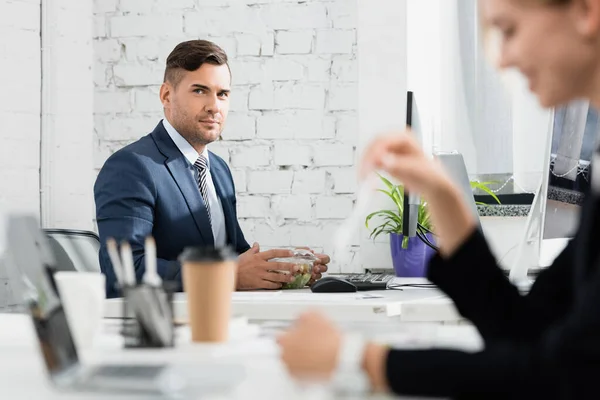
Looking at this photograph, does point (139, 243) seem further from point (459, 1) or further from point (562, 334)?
point (562, 334)

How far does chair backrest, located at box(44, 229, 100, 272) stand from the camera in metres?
3.13

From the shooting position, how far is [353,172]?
339 centimetres

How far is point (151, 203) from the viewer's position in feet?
8.96

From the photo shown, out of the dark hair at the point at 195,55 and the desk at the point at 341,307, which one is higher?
the dark hair at the point at 195,55

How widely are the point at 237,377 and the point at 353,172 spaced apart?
8.24 ft

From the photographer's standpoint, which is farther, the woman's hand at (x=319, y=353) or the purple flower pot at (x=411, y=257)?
the purple flower pot at (x=411, y=257)

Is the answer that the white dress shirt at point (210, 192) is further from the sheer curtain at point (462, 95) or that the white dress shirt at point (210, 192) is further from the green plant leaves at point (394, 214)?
the sheer curtain at point (462, 95)

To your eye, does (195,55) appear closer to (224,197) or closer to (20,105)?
(224,197)

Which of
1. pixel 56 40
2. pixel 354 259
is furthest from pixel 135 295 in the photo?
pixel 56 40

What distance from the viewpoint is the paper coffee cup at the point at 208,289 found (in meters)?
1.17

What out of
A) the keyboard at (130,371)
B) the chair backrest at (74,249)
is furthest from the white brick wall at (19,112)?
the keyboard at (130,371)

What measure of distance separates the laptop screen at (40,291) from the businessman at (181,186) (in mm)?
1317

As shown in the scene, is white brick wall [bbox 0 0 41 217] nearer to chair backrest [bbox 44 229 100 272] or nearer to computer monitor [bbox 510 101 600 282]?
chair backrest [bbox 44 229 100 272]

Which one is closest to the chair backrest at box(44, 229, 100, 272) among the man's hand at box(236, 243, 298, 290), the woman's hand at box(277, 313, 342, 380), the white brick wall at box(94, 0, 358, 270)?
the white brick wall at box(94, 0, 358, 270)
